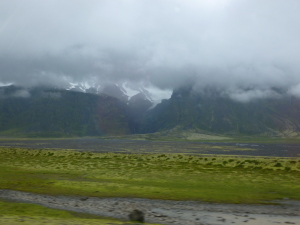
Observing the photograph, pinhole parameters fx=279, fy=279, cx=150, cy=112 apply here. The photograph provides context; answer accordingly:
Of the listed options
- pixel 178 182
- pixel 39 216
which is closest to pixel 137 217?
pixel 39 216

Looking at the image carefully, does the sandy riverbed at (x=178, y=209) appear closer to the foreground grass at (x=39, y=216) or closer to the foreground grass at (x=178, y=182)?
the foreground grass at (x=39, y=216)

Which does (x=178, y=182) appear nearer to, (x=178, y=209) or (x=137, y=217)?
(x=178, y=209)

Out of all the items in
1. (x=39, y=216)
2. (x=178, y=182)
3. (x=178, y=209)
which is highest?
(x=39, y=216)

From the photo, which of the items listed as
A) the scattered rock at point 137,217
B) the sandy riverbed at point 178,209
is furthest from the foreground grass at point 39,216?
the sandy riverbed at point 178,209

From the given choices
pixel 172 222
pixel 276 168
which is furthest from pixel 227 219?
pixel 276 168

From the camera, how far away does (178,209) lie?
75.2 feet

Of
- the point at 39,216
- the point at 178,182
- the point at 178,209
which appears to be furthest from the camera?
the point at 178,182

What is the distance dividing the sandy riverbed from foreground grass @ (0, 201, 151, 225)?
4.87 feet

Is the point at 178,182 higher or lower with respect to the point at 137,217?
lower

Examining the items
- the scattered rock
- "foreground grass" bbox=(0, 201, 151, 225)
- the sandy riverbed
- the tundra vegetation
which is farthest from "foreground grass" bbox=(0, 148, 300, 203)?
the scattered rock

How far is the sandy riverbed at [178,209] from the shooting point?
1988 centimetres

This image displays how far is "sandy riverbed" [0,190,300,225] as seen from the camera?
19.9m

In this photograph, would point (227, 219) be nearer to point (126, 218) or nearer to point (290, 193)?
point (126, 218)

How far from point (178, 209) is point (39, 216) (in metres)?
10.6
